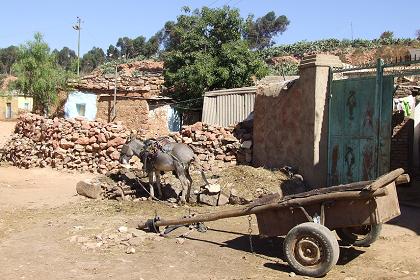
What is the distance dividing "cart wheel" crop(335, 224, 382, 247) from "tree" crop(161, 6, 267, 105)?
16526 mm

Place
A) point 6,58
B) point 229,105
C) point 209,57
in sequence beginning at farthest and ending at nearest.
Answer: point 6,58 < point 209,57 < point 229,105

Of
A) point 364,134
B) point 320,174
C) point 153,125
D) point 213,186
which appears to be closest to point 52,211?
point 213,186

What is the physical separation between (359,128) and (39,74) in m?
22.3

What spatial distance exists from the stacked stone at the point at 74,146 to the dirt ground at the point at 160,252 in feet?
22.1

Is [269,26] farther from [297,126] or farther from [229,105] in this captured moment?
[297,126]

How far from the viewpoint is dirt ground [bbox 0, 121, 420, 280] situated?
6.01m

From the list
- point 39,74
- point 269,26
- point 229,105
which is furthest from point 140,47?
point 229,105

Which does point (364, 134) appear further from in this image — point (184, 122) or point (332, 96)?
point (184, 122)

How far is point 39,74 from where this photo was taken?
28.2 meters

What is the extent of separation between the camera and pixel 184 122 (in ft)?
82.1

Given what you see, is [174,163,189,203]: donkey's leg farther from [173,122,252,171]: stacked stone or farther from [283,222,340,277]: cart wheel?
[283,222,340,277]: cart wheel

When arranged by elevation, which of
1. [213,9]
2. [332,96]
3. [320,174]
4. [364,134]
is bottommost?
[320,174]

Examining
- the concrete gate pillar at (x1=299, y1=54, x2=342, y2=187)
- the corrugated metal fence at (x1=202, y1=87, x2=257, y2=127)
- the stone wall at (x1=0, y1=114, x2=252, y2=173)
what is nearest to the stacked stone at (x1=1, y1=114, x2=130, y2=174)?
the stone wall at (x1=0, y1=114, x2=252, y2=173)

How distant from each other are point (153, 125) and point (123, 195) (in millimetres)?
13575
